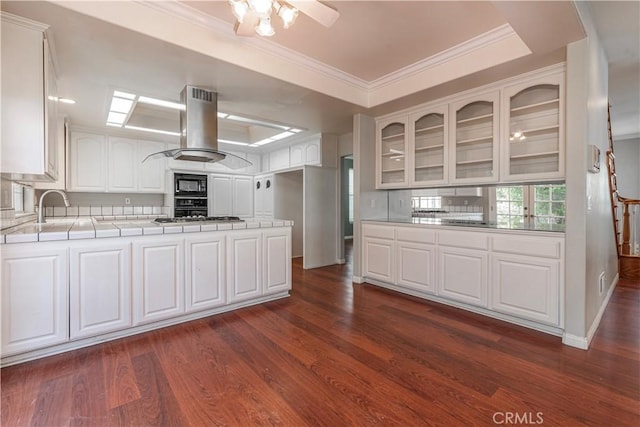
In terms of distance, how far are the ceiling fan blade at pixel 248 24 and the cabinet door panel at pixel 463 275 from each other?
8.77ft

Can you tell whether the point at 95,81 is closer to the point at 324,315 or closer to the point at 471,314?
the point at 324,315

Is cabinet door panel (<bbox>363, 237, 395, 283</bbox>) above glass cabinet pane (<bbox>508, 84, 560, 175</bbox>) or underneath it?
underneath

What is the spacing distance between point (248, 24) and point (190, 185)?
4174 mm

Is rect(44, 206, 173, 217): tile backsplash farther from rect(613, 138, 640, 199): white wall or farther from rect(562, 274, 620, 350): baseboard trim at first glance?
rect(613, 138, 640, 199): white wall

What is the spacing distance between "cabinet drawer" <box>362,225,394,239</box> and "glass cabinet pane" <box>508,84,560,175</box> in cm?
141

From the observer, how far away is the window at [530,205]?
2.89 metres

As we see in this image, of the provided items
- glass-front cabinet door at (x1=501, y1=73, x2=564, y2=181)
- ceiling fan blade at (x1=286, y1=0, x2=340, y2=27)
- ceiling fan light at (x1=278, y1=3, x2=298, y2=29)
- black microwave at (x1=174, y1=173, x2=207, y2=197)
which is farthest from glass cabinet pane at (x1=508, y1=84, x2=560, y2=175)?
black microwave at (x1=174, y1=173, x2=207, y2=197)

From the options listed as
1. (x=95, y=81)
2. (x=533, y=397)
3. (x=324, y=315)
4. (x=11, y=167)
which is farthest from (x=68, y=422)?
(x=95, y=81)

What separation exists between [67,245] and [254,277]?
61.6 inches

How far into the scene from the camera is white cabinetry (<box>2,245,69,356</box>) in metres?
1.90

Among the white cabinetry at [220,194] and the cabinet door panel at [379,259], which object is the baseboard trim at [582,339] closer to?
the cabinet door panel at [379,259]

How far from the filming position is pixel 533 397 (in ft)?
5.40

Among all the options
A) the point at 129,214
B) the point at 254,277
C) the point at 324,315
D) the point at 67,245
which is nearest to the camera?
the point at 67,245

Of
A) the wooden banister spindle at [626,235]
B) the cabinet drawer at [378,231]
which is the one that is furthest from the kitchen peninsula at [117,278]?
the wooden banister spindle at [626,235]
